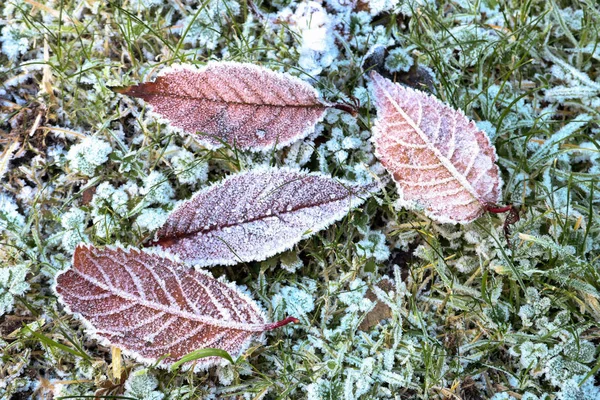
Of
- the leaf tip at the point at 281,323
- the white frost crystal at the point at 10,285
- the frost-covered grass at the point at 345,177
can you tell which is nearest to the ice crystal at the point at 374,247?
the frost-covered grass at the point at 345,177

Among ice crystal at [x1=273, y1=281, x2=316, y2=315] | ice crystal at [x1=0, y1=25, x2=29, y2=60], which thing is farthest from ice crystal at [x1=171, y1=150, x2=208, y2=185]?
ice crystal at [x1=0, y1=25, x2=29, y2=60]

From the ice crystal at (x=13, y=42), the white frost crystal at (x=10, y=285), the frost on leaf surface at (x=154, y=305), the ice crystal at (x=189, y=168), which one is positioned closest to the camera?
the frost on leaf surface at (x=154, y=305)

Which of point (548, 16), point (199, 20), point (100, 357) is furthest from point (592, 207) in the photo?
point (100, 357)

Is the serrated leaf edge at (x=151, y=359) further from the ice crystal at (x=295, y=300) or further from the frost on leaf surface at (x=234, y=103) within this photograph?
the frost on leaf surface at (x=234, y=103)

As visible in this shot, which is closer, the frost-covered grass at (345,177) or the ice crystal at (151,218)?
the frost-covered grass at (345,177)

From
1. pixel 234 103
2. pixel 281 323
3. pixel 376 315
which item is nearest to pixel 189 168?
pixel 234 103

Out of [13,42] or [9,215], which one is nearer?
[9,215]

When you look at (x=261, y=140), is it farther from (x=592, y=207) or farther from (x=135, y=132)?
(x=592, y=207)

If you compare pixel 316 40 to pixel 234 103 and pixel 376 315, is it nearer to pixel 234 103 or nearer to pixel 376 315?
pixel 234 103
